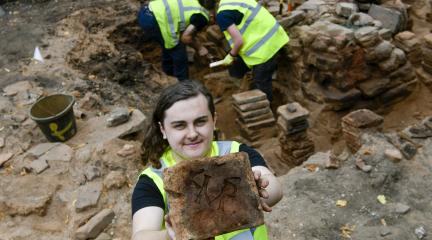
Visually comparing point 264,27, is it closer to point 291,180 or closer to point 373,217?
point 291,180

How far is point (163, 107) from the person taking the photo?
203 centimetres

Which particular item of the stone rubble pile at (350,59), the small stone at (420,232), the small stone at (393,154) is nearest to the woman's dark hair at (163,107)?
the small stone at (420,232)

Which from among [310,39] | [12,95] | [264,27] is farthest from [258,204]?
[12,95]

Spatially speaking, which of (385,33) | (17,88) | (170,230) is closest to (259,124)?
(385,33)

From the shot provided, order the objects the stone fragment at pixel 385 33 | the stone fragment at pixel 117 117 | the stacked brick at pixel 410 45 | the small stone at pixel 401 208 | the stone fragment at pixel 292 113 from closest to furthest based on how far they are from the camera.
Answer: the small stone at pixel 401 208 → the stone fragment at pixel 117 117 → the stone fragment at pixel 292 113 → the stone fragment at pixel 385 33 → the stacked brick at pixel 410 45

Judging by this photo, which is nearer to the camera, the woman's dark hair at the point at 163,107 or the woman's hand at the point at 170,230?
the woman's hand at the point at 170,230

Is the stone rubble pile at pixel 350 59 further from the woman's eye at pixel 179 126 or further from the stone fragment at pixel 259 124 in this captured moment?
the woman's eye at pixel 179 126

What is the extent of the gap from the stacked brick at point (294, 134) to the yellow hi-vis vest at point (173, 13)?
1.89 meters

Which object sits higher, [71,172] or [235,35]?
[235,35]

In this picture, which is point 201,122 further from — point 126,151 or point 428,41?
point 428,41

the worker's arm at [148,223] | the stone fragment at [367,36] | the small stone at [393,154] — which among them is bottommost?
the small stone at [393,154]

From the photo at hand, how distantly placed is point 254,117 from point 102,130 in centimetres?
202

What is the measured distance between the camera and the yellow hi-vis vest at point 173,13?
5508mm

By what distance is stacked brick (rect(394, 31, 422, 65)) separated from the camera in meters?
5.74
